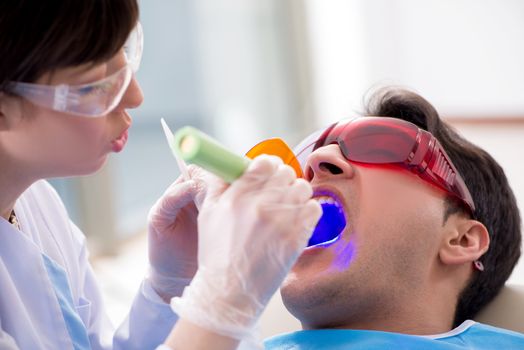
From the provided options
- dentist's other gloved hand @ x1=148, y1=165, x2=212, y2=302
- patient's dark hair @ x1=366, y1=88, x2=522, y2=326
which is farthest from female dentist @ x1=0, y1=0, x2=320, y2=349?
patient's dark hair @ x1=366, y1=88, x2=522, y2=326

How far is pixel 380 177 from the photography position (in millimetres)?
1704

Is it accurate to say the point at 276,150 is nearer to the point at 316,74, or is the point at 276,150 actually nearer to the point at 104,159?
the point at 104,159

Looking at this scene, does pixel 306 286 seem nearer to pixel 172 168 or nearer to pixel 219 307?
pixel 219 307

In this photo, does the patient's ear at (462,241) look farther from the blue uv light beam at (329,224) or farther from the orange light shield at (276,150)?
the orange light shield at (276,150)

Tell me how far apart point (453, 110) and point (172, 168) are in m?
3.11

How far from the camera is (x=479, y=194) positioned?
1.81m

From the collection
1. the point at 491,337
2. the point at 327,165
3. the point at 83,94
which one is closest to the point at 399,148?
the point at 327,165

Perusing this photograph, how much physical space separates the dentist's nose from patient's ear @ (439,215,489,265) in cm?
28

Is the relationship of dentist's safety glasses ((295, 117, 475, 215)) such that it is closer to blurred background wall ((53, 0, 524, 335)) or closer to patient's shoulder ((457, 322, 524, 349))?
patient's shoulder ((457, 322, 524, 349))

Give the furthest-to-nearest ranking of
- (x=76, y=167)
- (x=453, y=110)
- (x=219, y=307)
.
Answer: (x=453, y=110) < (x=76, y=167) < (x=219, y=307)

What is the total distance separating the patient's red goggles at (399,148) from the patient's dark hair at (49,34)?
0.69 metres

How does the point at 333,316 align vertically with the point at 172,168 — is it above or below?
above

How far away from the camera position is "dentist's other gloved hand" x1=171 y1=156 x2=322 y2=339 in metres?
1.19

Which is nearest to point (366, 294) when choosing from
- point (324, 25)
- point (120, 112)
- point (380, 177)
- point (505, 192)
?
point (380, 177)
